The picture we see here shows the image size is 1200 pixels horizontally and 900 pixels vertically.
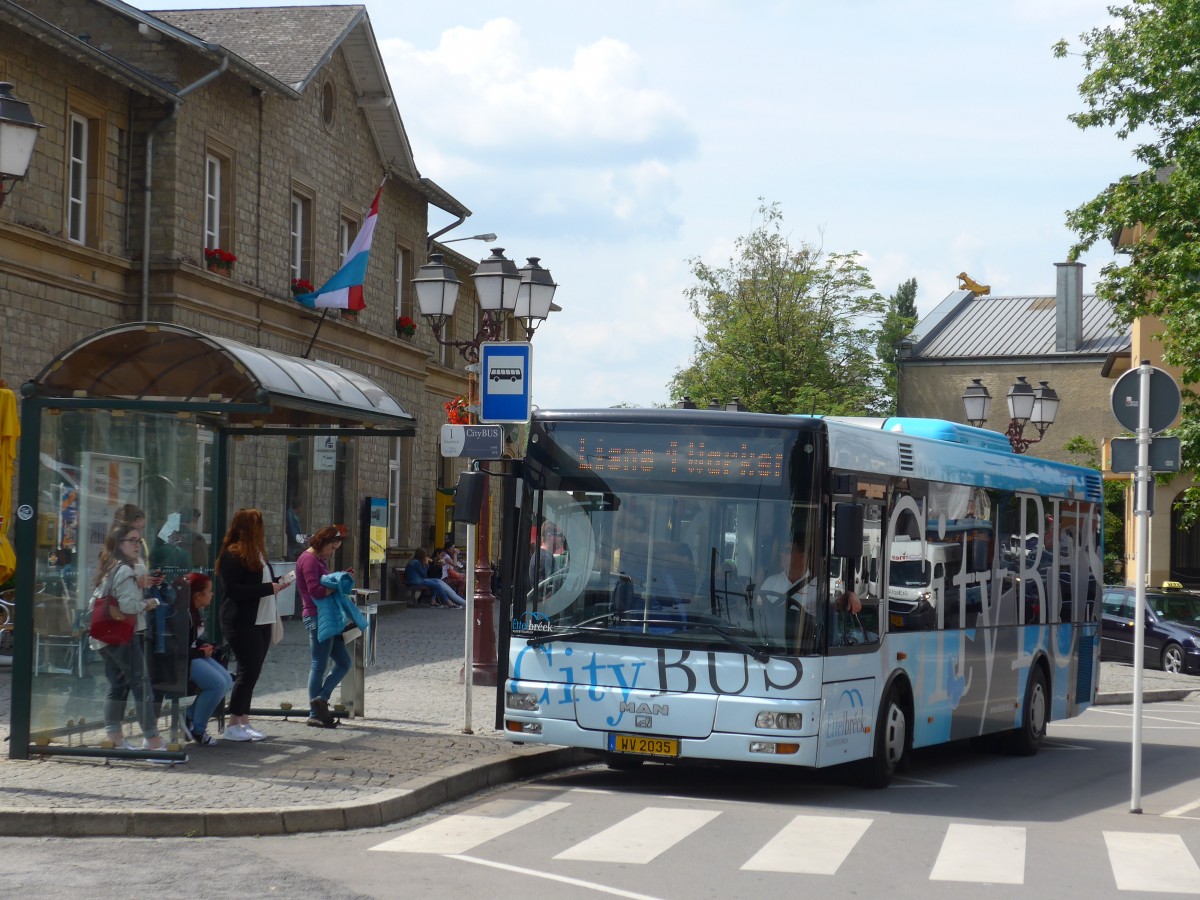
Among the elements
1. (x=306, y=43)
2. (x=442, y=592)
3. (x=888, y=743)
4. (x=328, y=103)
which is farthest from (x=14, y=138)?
(x=442, y=592)

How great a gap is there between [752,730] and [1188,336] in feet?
65.0

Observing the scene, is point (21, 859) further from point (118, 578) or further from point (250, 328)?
point (250, 328)

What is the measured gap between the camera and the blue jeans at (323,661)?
1333 centimetres

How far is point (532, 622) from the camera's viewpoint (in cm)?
1184

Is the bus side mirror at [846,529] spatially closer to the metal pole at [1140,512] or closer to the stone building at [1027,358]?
the metal pole at [1140,512]

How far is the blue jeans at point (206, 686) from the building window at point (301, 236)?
19.8m

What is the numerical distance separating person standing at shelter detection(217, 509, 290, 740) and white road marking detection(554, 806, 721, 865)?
333cm

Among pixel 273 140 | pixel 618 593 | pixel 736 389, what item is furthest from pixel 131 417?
pixel 736 389

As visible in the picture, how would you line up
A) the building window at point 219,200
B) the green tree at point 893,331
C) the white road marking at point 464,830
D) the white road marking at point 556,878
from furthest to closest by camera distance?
the green tree at point 893,331, the building window at point 219,200, the white road marking at point 464,830, the white road marking at point 556,878

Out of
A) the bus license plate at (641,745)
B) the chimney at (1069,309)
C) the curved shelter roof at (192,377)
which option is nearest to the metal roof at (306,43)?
the curved shelter roof at (192,377)

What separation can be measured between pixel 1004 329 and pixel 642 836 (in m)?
69.3

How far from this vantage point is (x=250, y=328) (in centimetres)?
2825

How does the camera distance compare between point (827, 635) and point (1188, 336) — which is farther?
point (1188, 336)

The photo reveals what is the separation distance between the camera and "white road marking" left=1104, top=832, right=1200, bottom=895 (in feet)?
28.3
